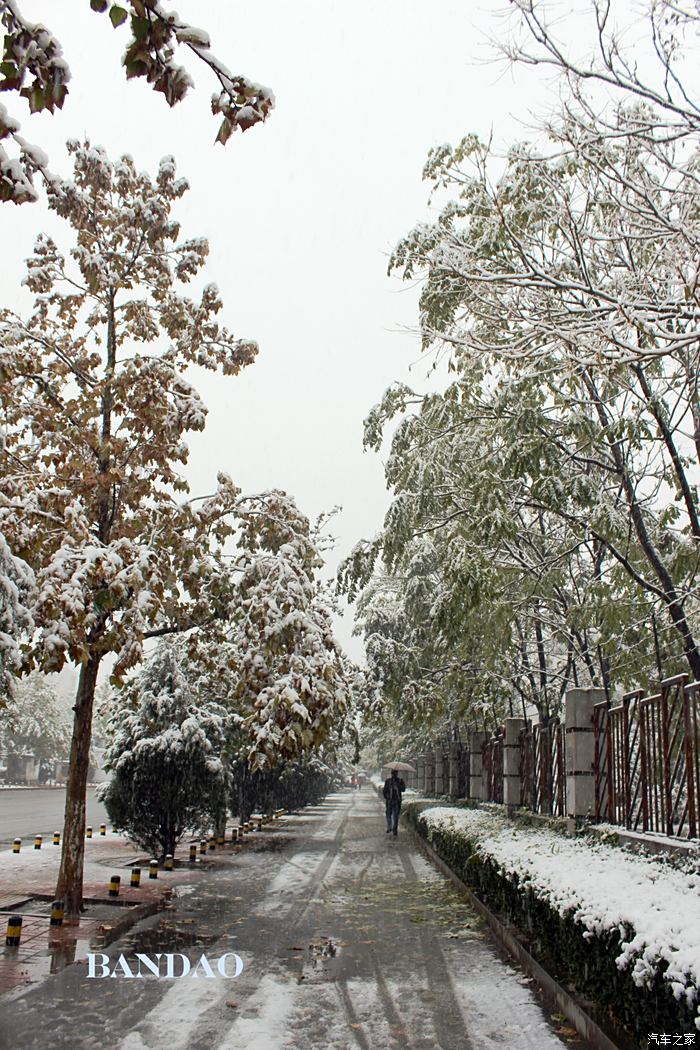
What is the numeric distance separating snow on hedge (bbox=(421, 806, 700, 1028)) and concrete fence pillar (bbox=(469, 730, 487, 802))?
11.2 metres

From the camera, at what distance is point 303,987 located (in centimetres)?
729

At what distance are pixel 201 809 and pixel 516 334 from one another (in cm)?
1175

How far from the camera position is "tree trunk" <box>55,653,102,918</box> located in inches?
405

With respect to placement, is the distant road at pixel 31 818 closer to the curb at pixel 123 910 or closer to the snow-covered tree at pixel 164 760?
the snow-covered tree at pixel 164 760

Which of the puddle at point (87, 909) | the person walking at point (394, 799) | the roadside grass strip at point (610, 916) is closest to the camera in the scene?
the roadside grass strip at point (610, 916)

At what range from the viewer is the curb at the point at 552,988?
219 inches

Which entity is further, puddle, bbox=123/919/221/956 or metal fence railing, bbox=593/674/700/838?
A: puddle, bbox=123/919/221/956

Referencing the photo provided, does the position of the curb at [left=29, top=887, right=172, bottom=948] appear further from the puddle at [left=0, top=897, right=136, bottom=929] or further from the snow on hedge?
the snow on hedge

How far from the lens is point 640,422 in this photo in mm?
10234

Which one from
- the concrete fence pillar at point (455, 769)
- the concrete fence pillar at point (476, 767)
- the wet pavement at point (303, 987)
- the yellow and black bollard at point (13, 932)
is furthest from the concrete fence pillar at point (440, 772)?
the yellow and black bollard at point (13, 932)

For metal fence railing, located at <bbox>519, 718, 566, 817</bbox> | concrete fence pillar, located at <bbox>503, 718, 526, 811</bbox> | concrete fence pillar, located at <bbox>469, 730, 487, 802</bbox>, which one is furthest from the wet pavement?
concrete fence pillar, located at <bbox>469, 730, 487, 802</bbox>

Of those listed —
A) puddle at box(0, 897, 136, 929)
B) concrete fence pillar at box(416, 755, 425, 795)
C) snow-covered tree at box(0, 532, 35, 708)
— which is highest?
snow-covered tree at box(0, 532, 35, 708)

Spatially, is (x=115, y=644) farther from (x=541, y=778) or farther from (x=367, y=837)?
(x=367, y=837)

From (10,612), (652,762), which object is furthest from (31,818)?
(652,762)
